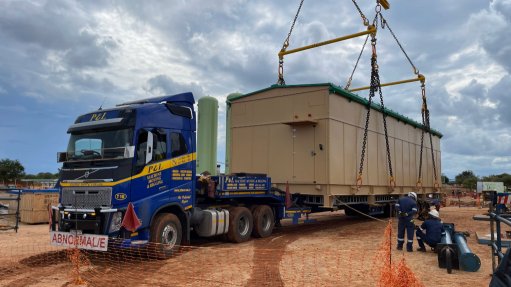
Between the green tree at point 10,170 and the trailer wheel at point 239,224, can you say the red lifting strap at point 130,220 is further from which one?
the green tree at point 10,170

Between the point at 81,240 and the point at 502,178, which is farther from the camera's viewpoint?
the point at 502,178

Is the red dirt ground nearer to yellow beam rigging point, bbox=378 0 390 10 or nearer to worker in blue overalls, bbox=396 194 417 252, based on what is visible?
worker in blue overalls, bbox=396 194 417 252

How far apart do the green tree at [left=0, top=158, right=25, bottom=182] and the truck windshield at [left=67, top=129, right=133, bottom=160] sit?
49879 millimetres

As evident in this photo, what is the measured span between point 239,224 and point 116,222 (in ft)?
14.0

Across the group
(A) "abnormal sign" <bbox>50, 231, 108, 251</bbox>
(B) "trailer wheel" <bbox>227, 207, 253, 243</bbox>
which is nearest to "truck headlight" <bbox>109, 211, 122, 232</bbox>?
(A) "abnormal sign" <bbox>50, 231, 108, 251</bbox>

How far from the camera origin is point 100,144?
874 cm

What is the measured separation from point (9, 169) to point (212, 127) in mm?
46181

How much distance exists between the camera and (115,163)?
8.38 meters

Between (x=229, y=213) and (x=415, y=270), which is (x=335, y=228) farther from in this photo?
(x=415, y=270)

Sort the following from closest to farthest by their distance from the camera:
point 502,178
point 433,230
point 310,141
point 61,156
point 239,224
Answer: point 61,156 < point 433,230 < point 239,224 < point 310,141 < point 502,178

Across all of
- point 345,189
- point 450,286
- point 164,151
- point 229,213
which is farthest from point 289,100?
point 450,286

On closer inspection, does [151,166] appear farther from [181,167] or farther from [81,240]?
[81,240]

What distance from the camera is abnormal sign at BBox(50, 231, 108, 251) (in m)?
7.64

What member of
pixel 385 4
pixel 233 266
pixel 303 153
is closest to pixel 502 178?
pixel 385 4
